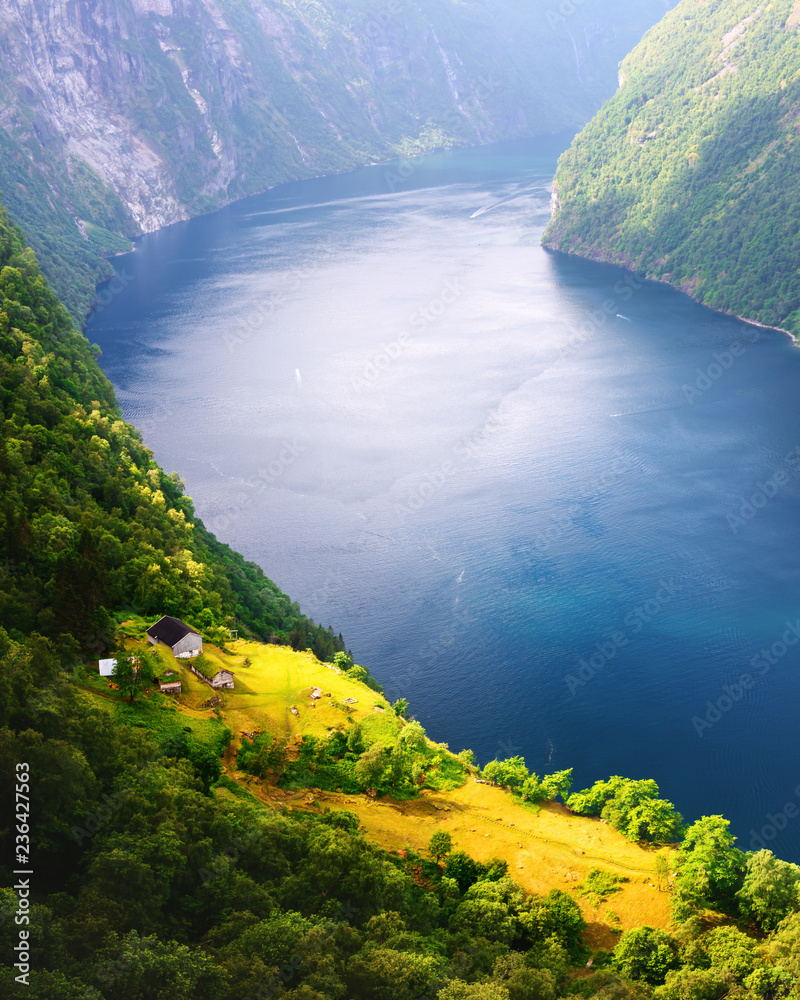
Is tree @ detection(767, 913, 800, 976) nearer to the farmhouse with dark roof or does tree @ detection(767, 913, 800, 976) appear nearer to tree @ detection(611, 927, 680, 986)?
tree @ detection(611, 927, 680, 986)

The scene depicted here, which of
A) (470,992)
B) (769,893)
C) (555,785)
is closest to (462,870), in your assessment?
(470,992)

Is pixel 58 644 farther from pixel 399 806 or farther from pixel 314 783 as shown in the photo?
pixel 399 806

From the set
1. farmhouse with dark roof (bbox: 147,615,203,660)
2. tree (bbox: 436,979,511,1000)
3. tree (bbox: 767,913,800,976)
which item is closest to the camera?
tree (bbox: 436,979,511,1000)

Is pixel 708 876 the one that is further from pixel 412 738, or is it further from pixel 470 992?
pixel 412 738

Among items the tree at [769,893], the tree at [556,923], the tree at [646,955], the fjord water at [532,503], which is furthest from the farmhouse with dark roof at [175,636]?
the tree at [769,893]

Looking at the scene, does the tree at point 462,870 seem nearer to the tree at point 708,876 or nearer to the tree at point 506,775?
the tree at point 506,775

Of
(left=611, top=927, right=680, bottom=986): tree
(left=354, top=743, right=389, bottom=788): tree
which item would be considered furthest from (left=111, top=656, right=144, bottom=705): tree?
(left=611, top=927, right=680, bottom=986): tree

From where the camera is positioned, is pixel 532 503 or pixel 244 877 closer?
pixel 244 877
